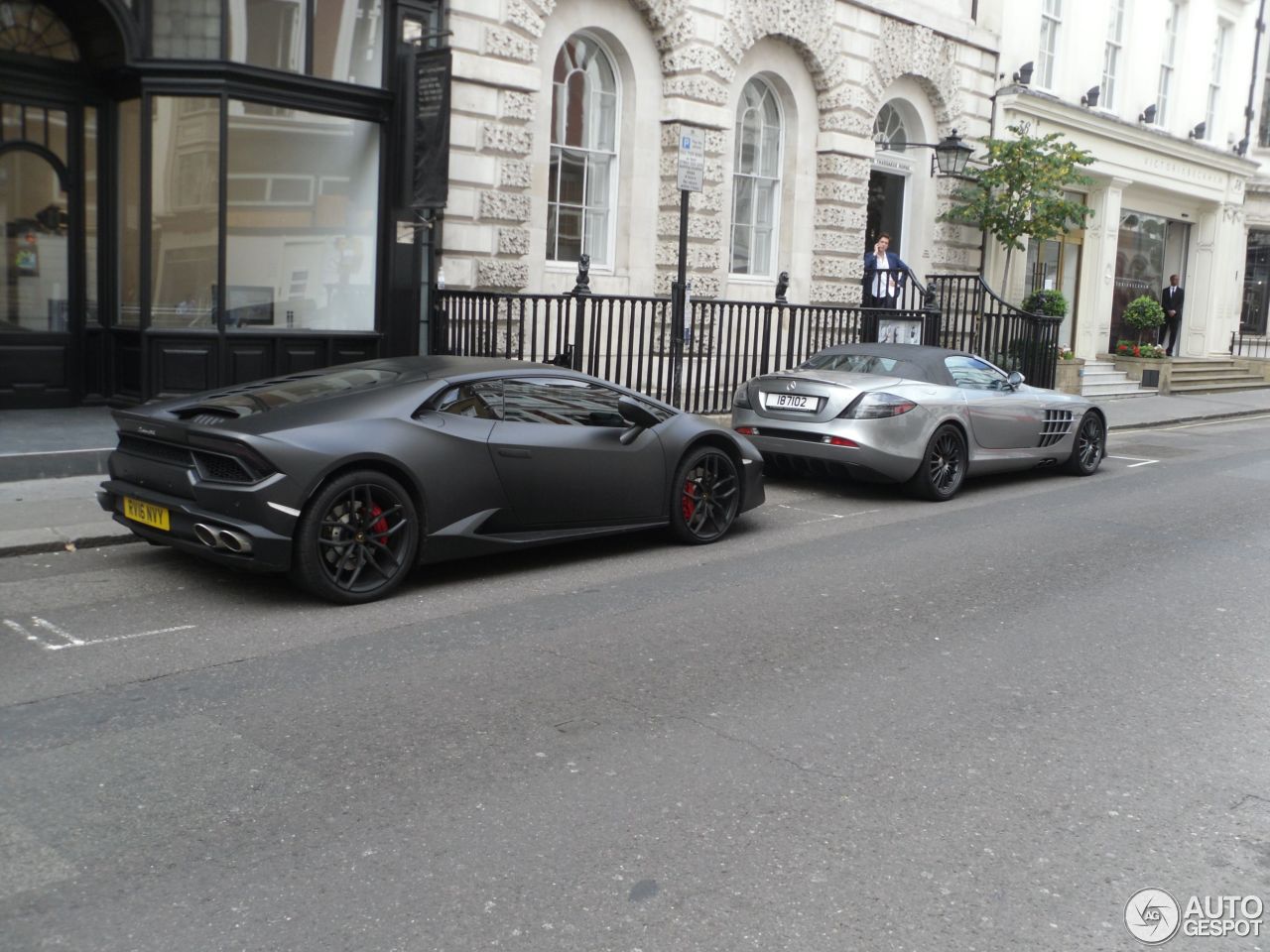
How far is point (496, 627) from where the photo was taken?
257 inches

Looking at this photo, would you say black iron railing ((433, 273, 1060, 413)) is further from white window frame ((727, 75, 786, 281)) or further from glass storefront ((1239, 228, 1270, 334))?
glass storefront ((1239, 228, 1270, 334))

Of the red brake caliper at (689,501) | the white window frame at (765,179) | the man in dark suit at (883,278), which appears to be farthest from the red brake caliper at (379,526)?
the man in dark suit at (883,278)

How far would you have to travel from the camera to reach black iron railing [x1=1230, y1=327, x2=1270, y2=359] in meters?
Answer: 31.4

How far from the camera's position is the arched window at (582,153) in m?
15.9

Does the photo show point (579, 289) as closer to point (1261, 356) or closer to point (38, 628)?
point (38, 628)

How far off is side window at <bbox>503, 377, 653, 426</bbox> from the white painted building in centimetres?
628

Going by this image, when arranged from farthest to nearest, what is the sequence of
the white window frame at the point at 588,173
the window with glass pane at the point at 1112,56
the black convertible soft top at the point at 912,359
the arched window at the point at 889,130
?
the window with glass pane at the point at 1112,56, the arched window at the point at 889,130, the white window frame at the point at 588,173, the black convertible soft top at the point at 912,359

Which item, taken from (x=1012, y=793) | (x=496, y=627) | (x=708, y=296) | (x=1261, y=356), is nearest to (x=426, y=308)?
(x=708, y=296)

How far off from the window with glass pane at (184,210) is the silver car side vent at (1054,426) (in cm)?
831

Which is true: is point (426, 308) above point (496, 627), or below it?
above

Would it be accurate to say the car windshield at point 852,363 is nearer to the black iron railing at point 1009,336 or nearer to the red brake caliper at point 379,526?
the red brake caliper at point 379,526

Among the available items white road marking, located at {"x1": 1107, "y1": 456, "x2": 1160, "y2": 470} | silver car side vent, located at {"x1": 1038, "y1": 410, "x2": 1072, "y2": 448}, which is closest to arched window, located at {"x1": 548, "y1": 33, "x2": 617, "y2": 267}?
silver car side vent, located at {"x1": 1038, "y1": 410, "x2": 1072, "y2": 448}

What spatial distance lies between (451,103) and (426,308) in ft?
7.51

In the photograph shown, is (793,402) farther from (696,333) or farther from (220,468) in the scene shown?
(220,468)
